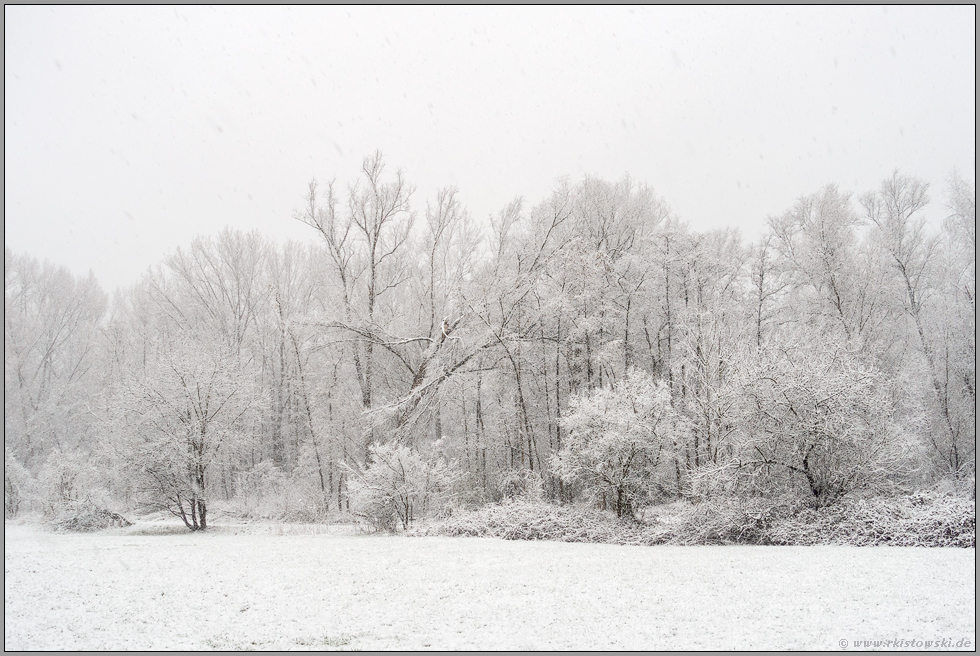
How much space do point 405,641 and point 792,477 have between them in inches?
453

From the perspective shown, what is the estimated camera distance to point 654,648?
614 cm

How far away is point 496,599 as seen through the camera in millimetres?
7910

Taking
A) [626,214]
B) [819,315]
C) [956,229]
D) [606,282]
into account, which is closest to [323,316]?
[606,282]

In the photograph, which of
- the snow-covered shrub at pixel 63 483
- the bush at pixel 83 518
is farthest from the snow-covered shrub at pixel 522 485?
the snow-covered shrub at pixel 63 483

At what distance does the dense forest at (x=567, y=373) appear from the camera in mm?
14875

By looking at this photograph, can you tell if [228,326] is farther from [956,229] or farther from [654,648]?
[956,229]

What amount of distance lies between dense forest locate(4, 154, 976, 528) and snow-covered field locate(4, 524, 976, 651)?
12.6ft

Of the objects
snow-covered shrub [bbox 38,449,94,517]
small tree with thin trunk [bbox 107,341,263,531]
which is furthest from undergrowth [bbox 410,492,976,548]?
snow-covered shrub [bbox 38,449,94,517]

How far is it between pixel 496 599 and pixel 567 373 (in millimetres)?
16000

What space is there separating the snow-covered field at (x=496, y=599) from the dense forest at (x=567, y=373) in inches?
151

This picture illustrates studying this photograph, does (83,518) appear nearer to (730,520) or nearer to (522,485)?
(522,485)

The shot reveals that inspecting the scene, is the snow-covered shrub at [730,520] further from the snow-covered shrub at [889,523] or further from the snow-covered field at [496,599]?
the snow-covered field at [496,599]

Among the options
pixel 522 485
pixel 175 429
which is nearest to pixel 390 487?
pixel 522 485

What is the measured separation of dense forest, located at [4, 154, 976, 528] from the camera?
48.8 feet
